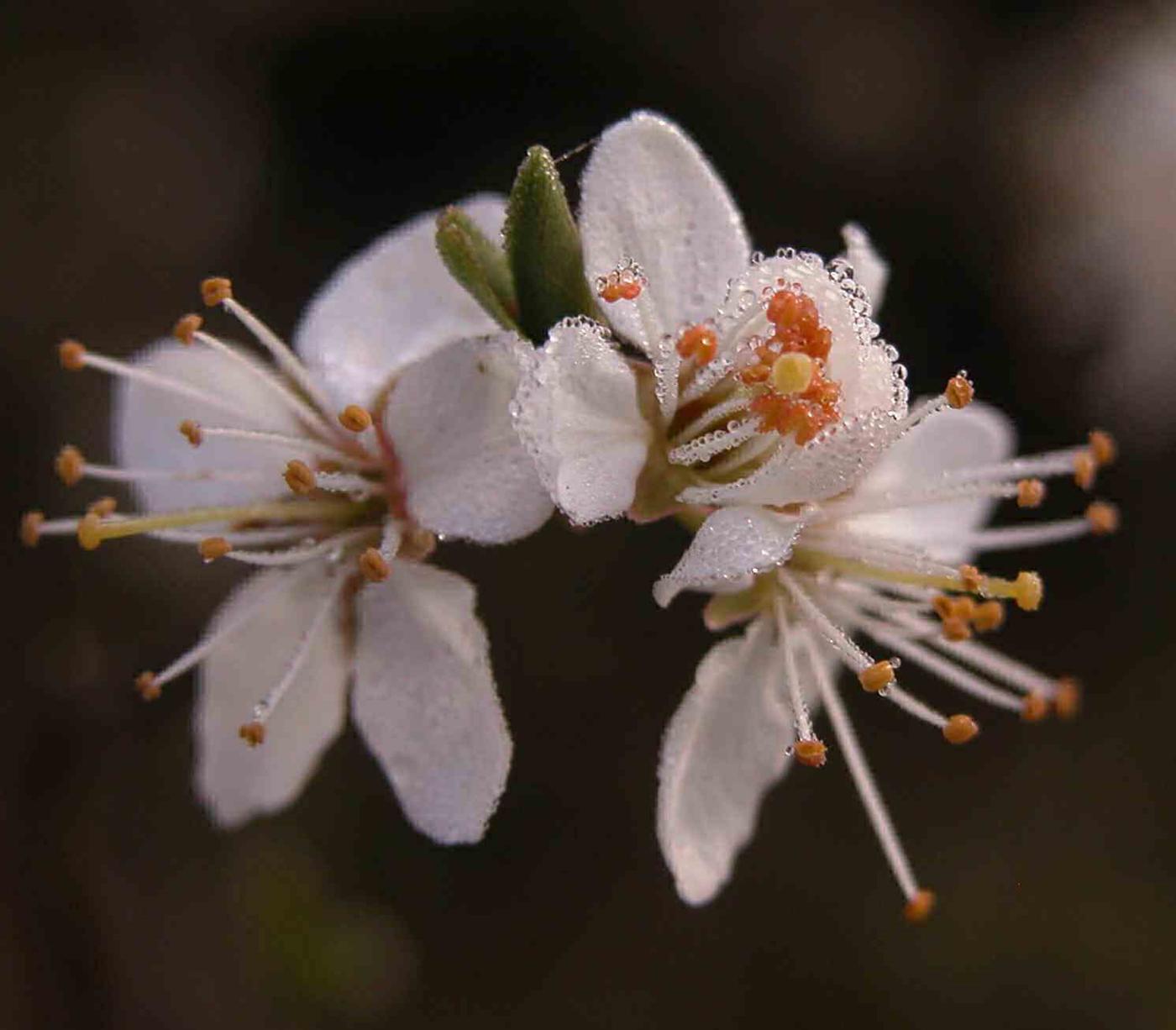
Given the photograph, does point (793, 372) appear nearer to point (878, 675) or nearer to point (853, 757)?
point (878, 675)

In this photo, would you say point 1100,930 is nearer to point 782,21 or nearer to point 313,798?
point 313,798

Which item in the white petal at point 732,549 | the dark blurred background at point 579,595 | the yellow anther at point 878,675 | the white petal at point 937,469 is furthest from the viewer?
the dark blurred background at point 579,595

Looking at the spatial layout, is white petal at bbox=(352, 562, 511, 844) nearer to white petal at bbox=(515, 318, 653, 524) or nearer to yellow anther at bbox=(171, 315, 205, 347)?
white petal at bbox=(515, 318, 653, 524)

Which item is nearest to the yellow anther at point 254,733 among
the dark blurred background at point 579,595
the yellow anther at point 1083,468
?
the yellow anther at point 1083,468

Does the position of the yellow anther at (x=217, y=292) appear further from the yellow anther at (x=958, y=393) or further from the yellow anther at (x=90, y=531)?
the yellow anther at (x=958, y=393)

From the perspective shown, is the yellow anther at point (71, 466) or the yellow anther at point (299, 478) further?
the yellow anther at point (71, 466)

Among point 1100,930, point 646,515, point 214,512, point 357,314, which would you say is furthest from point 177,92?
point 1100,930

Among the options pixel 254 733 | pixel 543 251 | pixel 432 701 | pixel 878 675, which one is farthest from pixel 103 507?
pixel 878 675
